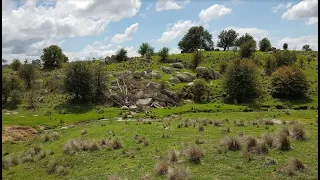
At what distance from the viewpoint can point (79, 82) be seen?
2515 inches

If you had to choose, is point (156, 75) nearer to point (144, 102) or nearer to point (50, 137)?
point (144, 102)

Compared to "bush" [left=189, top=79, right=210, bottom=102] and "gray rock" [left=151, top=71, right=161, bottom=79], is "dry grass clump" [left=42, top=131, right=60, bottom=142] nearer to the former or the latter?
"bush" [left=189, top=79, right=210, bottom=102]

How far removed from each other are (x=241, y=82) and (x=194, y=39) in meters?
76.8

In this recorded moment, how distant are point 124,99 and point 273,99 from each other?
30.0 meters

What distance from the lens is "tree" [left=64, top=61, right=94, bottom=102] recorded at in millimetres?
63312

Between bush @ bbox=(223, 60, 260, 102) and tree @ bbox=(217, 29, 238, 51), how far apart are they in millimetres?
84639

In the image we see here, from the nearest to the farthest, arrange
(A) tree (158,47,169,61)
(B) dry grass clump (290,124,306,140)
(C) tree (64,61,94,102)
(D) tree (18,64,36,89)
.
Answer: (B) dry grass clump (290,124,306,140) → (C) tree (64,61,94,102) → (D) tree (18,64,36,89) → (A) tree (158,47,169,61)

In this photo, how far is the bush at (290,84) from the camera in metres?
64.3

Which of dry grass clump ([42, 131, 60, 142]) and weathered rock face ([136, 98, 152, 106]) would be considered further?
weathered rock face ([136, 98, 152, 106])

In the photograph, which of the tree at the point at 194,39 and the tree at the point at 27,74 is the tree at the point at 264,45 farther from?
the tree at the point at 27,74

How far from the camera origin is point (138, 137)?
1192 inches

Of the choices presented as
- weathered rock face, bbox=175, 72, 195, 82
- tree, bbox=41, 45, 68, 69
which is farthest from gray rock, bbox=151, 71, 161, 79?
tree, bbox=41, 45, 68, 69

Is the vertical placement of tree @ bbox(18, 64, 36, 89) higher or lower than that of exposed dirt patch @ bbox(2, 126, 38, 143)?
higher

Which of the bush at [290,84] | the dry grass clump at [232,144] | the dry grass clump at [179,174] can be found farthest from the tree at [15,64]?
the dry grass clump at [179,174]
